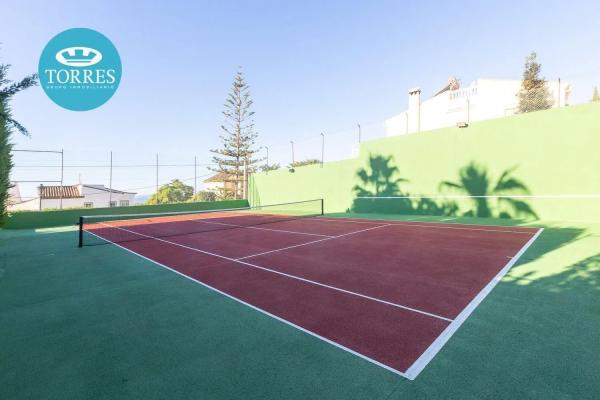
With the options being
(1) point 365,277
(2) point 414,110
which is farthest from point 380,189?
(1) point 365,277

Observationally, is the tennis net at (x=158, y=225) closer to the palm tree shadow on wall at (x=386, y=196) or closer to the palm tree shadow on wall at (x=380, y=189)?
the palm tree shadow on wall at (x=380, y=189)

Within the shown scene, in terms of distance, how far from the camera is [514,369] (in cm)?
273

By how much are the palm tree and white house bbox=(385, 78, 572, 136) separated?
10.2 ft

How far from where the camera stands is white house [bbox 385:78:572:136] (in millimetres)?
16859

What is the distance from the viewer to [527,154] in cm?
1373

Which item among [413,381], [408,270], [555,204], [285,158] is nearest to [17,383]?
[413,381]

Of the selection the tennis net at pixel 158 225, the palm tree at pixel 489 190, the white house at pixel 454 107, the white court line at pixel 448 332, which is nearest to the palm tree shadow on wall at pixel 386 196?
the palm tree at pixel 489 190

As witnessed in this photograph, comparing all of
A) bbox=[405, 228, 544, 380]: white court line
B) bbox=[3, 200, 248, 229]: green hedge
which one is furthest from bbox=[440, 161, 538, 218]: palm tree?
bbox=[3, 200, 248, 229]: green hedge

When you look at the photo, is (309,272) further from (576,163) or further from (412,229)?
(576,163)

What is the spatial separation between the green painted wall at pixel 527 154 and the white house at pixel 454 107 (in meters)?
1.45

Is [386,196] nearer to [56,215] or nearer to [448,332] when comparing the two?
[448,332]

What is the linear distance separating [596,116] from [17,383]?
60.1 feet

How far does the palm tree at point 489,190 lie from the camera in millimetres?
13883

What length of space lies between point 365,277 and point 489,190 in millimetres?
12402
